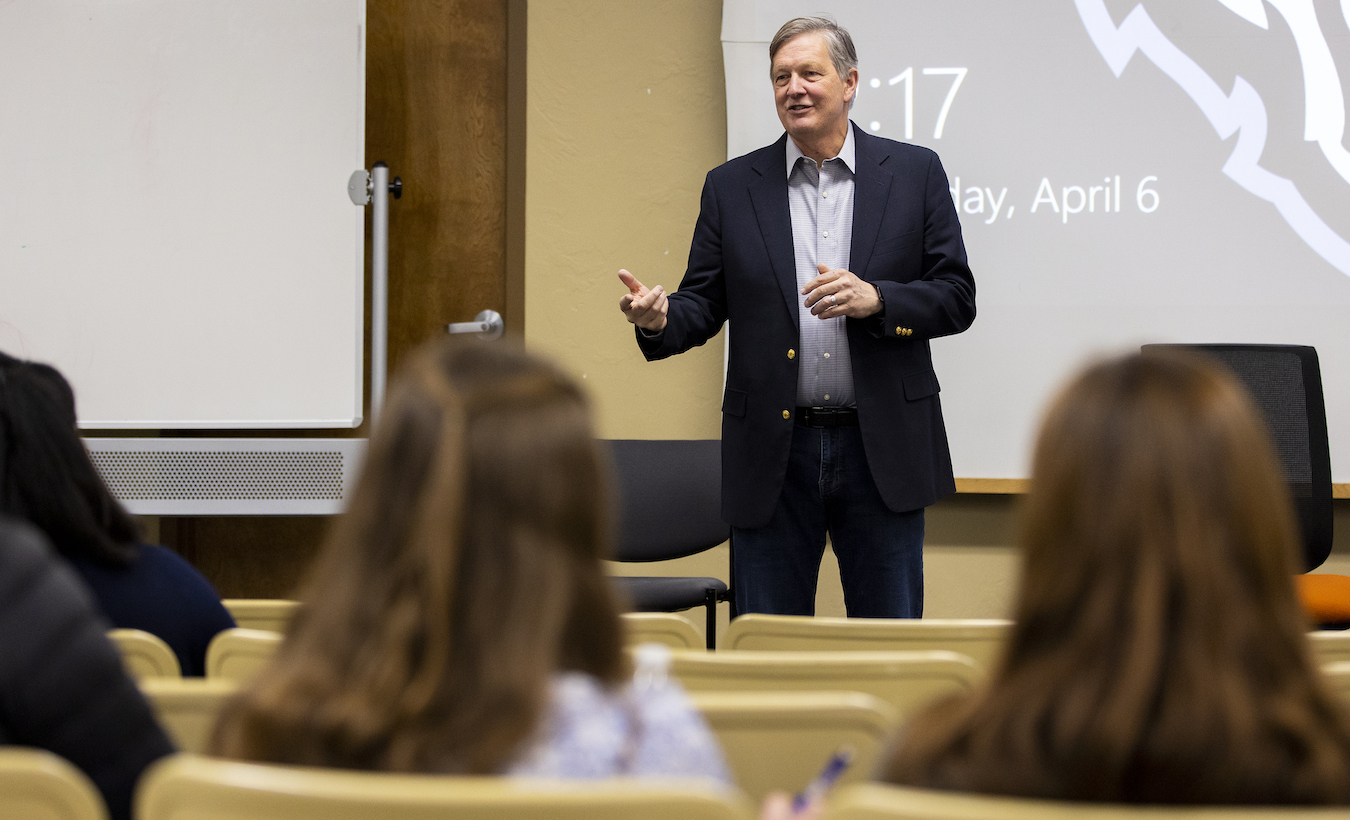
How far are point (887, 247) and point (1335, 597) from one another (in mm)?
1498

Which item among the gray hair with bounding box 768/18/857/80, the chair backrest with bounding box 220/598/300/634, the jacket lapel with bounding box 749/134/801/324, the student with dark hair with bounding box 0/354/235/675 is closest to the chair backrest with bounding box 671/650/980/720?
the student with dark hair with bounding box 0/354/235/675

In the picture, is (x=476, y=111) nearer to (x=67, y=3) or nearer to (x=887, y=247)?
(x=67, y=3)

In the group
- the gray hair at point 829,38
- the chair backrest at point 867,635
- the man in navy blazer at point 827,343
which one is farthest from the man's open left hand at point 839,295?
the chair backrest at point 867,635

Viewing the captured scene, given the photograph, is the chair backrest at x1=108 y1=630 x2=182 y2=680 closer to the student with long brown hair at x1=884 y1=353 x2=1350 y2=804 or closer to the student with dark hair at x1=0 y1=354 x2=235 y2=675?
the student with dark hair at x1=0 y1=354 x2=235 y2=675

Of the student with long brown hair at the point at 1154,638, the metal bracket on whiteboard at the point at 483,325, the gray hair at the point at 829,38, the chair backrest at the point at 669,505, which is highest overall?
the gray hair at the point at 829,38

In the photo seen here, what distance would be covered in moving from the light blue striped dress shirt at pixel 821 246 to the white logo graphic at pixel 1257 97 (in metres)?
1.37

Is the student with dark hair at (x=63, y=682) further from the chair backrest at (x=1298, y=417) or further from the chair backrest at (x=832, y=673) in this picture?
the chair backrest at (x=1298, y=417)

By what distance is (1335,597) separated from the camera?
2.78 m

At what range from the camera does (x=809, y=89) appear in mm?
2500

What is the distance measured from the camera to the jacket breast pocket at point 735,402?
2.50 meters

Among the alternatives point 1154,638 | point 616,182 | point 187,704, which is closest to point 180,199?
point 616,182

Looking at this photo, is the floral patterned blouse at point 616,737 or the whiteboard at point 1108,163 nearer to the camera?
the floral patterned blouse at point 616,737

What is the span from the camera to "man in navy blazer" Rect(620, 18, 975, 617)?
2404 millimetres

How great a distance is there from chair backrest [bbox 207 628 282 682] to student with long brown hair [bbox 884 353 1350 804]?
2.80 ft
